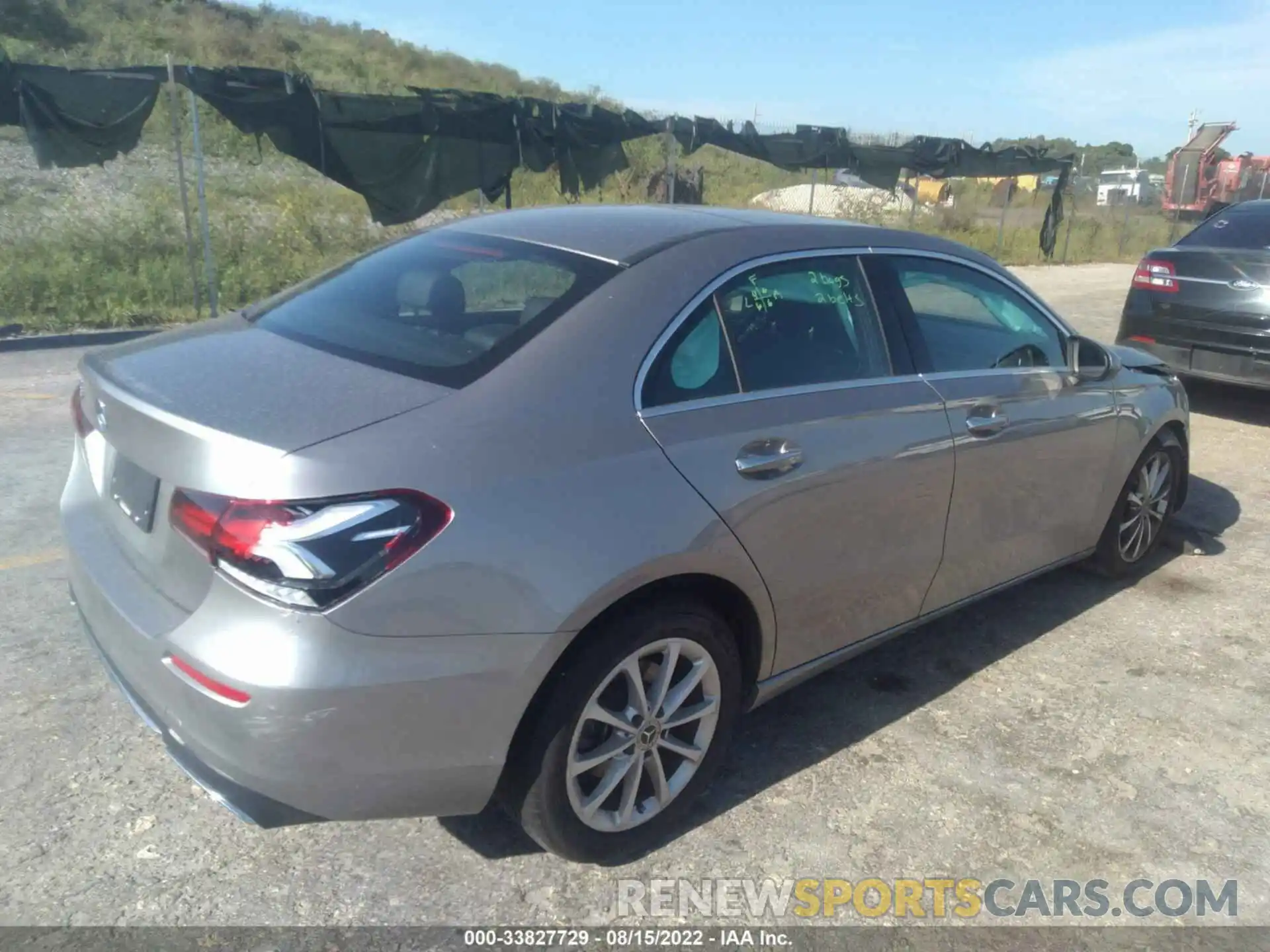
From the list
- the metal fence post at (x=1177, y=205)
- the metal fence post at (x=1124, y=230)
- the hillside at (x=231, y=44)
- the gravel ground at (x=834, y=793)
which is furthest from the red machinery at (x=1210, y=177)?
the gravel ground at (x=834, y=793)

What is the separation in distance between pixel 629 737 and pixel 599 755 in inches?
3.8

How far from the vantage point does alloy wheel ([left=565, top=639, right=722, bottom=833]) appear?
259cm

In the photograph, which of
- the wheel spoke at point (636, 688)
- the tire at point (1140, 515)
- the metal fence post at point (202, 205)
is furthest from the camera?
the metal fence post at point (202, 205)

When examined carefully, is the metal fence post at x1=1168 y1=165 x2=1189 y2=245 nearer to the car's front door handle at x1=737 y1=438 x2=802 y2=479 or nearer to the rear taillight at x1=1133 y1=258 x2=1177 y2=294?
the rear taillight at x1=1133 y1=258 x2=1177 y2=294

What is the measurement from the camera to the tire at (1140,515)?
4.61 m

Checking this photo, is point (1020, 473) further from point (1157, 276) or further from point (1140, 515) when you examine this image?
point (1157, 276)

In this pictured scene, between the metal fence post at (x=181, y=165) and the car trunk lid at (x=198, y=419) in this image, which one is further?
the metal fence post at (x=181, y=165)

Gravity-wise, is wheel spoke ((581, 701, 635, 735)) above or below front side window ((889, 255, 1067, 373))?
below

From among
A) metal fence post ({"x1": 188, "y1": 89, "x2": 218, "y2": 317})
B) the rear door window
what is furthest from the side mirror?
metal fence post ({"x1": 188, "y1": 89, "x2": 218, "y2": 317})

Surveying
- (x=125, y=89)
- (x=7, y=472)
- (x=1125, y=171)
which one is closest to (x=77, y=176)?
(x=125, y=89)

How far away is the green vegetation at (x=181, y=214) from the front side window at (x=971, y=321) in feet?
28.3

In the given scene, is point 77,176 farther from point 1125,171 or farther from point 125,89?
point 1125,171

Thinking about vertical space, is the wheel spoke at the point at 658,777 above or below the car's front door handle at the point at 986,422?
below

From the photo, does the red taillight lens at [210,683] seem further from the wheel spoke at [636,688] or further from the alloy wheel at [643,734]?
the wheel spoke at [636,688]
